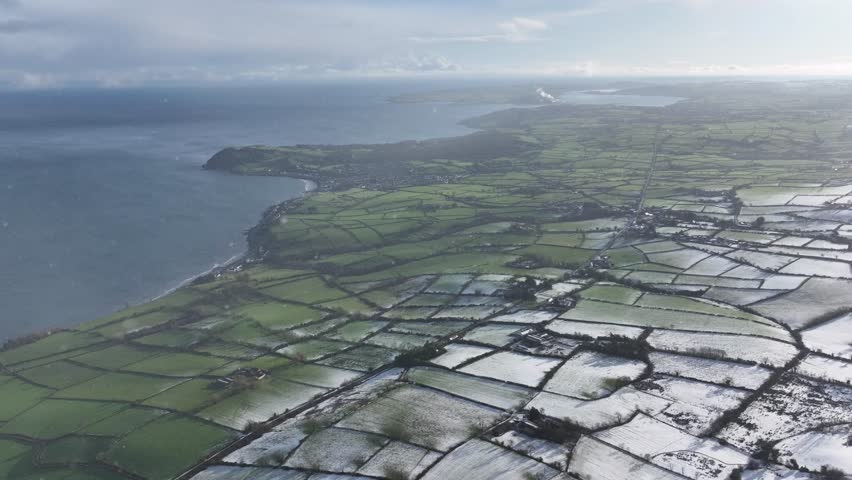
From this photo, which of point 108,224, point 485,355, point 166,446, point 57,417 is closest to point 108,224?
point 108,224

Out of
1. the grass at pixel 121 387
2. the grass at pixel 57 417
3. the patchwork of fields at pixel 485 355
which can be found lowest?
the grass at pixel 57 417

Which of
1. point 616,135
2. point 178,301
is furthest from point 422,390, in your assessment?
point 616,135

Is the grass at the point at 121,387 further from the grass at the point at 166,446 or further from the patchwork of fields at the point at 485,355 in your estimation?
the grass at the point at 166,446

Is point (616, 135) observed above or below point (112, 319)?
above

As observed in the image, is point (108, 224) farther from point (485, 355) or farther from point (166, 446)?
point (485, 355)

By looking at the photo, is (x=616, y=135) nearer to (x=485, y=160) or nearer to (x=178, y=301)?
(x=485, y=160)

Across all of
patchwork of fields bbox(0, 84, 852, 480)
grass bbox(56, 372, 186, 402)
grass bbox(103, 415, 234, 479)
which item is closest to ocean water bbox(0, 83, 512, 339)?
patchwork of fields bbox(0, 84, 852, 480)

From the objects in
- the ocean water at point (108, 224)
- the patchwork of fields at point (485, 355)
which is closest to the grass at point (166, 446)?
the patchwork of fields at point (485, 355)

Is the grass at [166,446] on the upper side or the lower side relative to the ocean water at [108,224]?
lower
